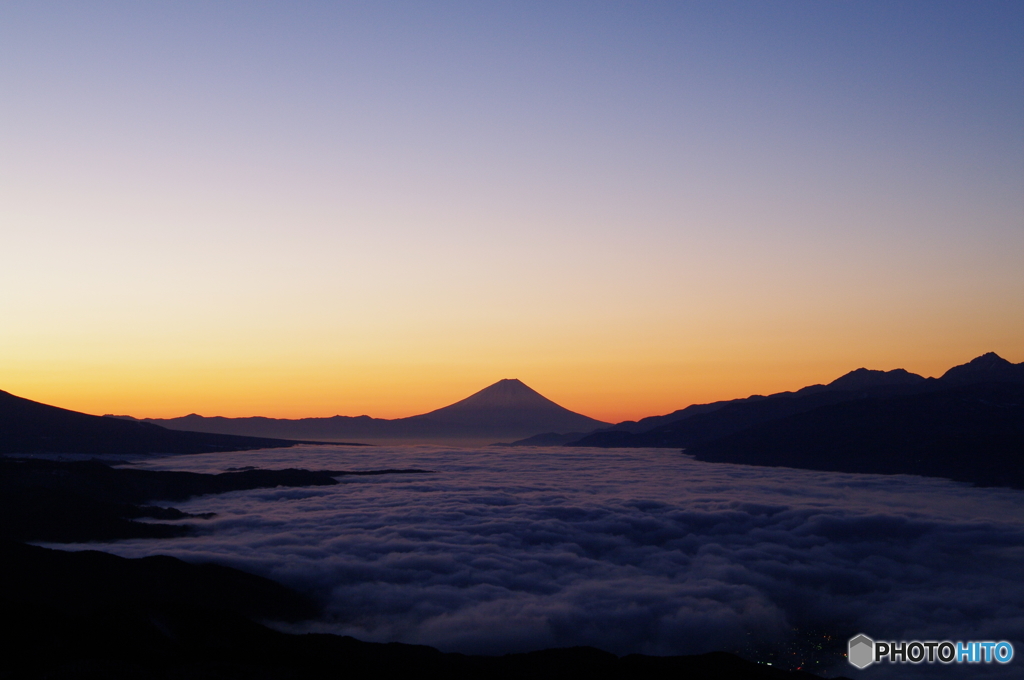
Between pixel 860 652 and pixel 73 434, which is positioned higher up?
pixel 73 434

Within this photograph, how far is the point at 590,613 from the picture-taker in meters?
38.3

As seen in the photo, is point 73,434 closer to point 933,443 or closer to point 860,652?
point 860,652

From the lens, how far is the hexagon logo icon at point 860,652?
1337 inches

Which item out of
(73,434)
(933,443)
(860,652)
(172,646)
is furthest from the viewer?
(933,443)

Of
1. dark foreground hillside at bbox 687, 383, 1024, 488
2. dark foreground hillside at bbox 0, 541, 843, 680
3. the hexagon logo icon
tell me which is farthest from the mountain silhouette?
the hexagon logo icon

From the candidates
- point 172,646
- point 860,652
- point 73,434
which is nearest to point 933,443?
point 860,652

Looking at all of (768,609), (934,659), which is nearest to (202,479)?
(768,609)

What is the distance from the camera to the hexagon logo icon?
111 ft

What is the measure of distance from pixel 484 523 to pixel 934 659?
36.3m

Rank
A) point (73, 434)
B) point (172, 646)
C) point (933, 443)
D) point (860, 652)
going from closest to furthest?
1. point (172, 646)
2. point (860, 652)
3. point (73, 434)
4. point (933, 443)

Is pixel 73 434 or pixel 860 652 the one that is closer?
pixel 860 652

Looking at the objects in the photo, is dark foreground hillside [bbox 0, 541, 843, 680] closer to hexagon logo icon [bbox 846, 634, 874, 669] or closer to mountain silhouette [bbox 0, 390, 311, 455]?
hexagon logo icon [bbox 846, 634, 874, 669]

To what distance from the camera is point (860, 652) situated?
3547cm

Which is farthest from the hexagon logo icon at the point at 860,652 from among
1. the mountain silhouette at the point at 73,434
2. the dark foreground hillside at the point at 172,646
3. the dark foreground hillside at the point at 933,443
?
the mountain silhouette at the point at 73,434
